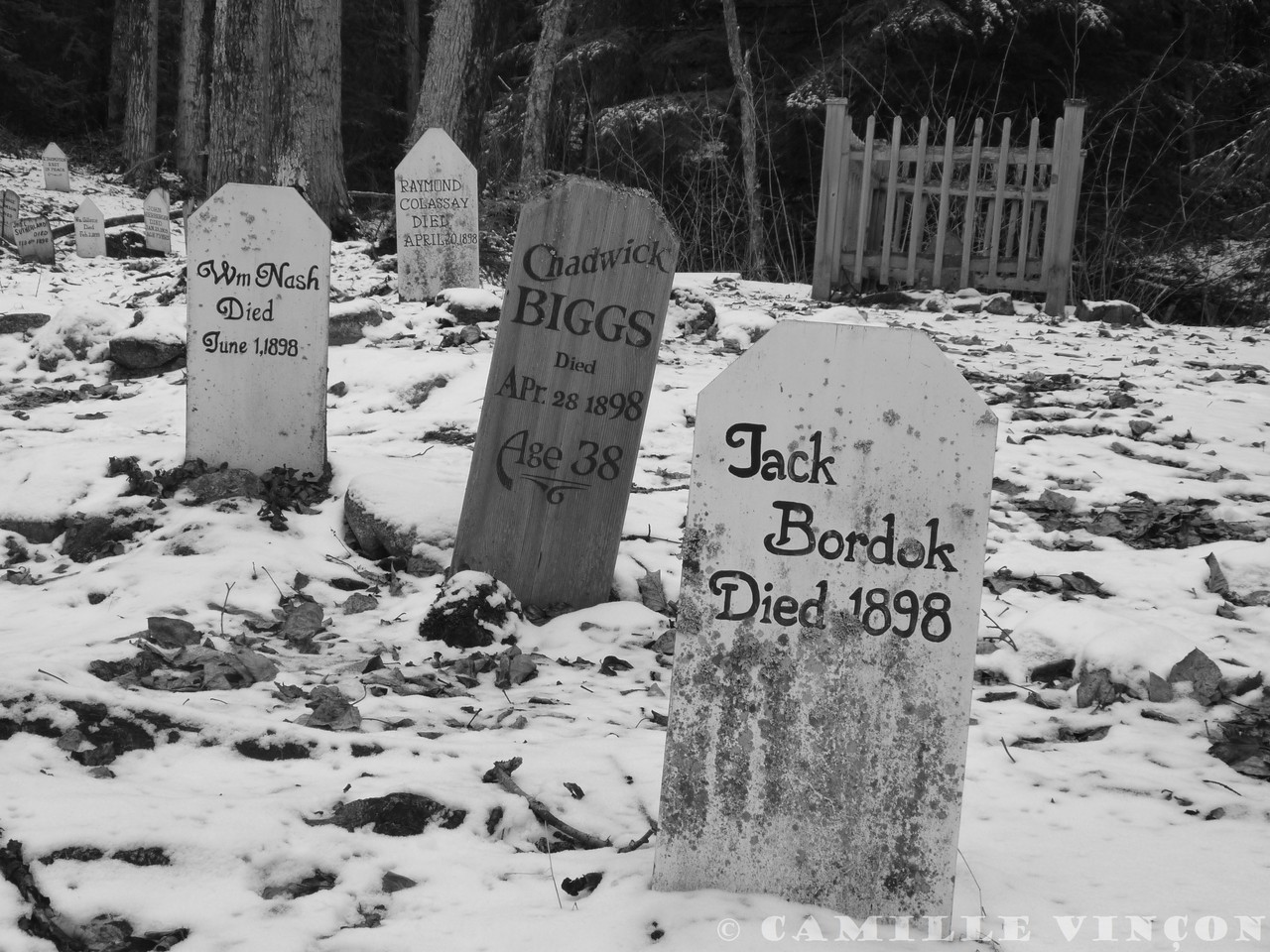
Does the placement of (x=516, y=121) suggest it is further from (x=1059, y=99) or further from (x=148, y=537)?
(x=148, y=537)

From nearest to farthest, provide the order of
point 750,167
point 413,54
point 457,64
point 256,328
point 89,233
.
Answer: point 256,328 < point 457,64 < point 750,167 < point 89,233 < point 413,54

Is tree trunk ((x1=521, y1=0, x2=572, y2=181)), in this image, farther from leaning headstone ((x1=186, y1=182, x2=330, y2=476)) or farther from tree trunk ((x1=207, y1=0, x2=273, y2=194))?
leaning headstone ((x1=186, y1=182, x2=330, y2=476))

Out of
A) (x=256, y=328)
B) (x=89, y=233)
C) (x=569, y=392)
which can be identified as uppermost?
(x=89, y=233)

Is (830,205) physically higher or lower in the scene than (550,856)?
higher

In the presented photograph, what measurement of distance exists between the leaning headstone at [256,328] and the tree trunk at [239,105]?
6613mm

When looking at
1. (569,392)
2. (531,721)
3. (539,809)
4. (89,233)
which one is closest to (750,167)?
(89,233)

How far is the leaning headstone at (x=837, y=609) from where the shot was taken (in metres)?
1.79

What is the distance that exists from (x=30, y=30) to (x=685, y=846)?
1080 inches

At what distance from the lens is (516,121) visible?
16.5 m

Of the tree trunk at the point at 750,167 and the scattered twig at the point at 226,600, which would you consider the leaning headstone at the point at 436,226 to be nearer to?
the tree trunk at the point at 750,167

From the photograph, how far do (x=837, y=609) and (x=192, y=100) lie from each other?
66.5ft

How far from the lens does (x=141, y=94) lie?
1975 cm

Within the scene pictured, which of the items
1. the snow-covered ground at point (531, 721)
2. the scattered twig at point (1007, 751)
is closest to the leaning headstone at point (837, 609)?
the snow-covered ground at point (531, 721)

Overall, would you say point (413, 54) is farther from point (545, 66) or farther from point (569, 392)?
point (569, 392)
